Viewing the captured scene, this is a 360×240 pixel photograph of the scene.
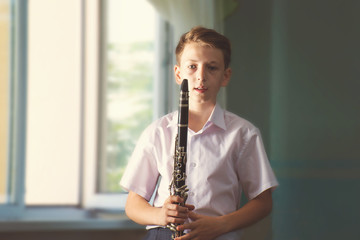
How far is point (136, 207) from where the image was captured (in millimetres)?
1161

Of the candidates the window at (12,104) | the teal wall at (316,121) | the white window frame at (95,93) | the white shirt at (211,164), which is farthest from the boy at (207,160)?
the window at (12,104)

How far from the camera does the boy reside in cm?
111

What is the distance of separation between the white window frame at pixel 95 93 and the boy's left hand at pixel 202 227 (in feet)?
2.47

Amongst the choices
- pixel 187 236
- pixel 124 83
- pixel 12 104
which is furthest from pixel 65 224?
pixel 187 236

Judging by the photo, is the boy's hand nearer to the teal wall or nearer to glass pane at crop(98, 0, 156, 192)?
the teal wall

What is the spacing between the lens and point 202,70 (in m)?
1.13

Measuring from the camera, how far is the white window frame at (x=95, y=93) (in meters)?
1.83

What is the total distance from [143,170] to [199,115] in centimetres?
20

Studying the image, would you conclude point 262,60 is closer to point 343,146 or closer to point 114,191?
point 343,146

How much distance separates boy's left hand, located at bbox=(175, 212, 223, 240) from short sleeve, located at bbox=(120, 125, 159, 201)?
0.18 m

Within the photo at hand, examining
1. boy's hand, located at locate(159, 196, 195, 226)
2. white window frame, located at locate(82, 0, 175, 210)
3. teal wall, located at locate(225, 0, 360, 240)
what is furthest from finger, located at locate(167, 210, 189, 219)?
white window frame, located at locate(82, 0, 175, 210)

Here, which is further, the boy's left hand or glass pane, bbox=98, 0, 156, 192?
glass pane, bbox=98, 0, 156, 192

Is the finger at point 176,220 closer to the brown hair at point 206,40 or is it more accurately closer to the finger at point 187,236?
the finger at point 187,236

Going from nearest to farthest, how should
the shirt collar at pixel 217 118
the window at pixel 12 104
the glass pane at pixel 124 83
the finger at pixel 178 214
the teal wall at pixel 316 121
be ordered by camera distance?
the finger at pixel 178 214, the shirt collar at pixel 217 118, the teal wall at pixel 316 121, the window at pixel 12 104, the glass pane at pixel 124 83
